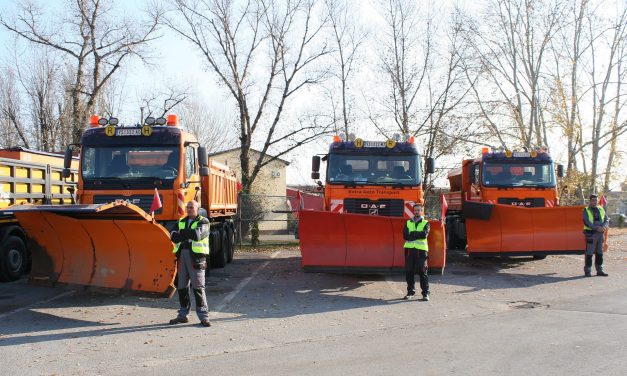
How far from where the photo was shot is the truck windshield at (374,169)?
1280 cm

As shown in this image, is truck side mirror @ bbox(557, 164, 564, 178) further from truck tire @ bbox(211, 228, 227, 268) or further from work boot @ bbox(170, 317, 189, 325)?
work boot @ bbox(170, 317, 189, 325)

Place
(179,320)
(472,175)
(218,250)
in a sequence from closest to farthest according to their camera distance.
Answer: (179,320)
(218,250)
(472,175)

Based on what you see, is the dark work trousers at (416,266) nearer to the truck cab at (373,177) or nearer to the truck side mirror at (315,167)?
the truck cab at (373,177)

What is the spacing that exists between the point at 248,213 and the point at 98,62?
1086 centimetres

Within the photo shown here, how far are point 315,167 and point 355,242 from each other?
95.3 inches

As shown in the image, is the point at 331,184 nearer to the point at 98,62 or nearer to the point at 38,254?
the point at 38,254

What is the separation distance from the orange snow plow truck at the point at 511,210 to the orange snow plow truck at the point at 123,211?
6.57m

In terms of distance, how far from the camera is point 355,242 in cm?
1141

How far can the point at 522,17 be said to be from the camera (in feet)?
106

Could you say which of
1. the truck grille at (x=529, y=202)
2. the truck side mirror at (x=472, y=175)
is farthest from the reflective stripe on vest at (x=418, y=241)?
the truck side mirror at (x=472, y=175)

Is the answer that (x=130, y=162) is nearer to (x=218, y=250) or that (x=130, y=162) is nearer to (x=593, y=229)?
(x=218, y=250)

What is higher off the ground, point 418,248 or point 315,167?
point 315,167

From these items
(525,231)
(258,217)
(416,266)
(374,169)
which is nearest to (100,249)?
(416,266)

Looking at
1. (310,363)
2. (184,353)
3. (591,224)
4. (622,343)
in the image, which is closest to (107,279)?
(184,353)
